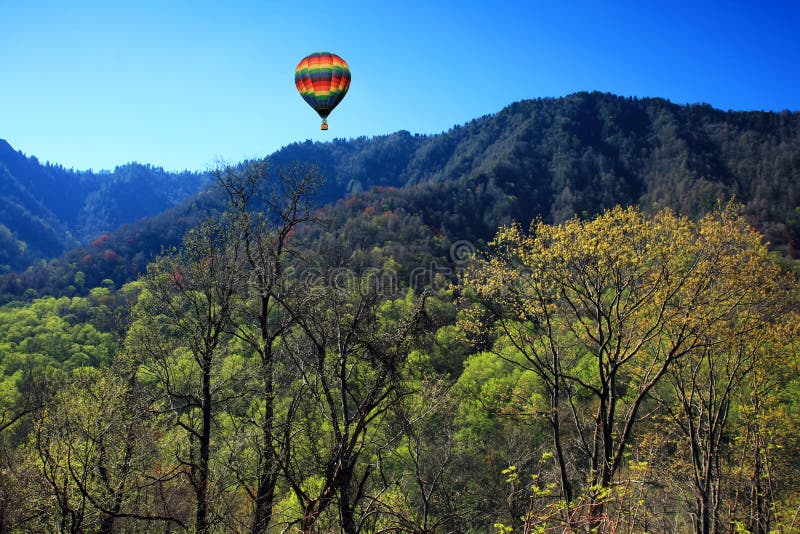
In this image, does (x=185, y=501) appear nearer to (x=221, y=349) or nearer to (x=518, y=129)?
(x=221, y=349)

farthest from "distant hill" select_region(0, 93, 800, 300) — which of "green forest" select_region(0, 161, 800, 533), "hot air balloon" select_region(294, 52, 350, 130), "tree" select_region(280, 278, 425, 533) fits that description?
"tree" select_region(280, 278, 425, 533)

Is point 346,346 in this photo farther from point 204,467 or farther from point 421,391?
point 421,391

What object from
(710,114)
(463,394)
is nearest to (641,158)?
(710,114)

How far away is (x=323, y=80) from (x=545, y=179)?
124 meters

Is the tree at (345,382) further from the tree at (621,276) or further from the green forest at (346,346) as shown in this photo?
the tree at (621,276)

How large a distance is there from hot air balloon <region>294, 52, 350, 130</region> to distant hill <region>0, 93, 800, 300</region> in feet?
148

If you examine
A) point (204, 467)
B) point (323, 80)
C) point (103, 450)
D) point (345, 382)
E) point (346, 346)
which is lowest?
point (204, 467)

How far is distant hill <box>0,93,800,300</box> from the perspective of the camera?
9306cm

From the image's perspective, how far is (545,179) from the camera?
136375mm

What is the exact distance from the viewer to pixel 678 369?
13391mm

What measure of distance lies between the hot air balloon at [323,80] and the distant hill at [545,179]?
148 feet

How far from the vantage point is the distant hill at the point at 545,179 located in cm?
9306

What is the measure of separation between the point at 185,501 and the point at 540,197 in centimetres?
12258

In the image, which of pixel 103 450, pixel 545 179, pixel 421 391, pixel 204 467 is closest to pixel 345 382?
pixel 204 467
